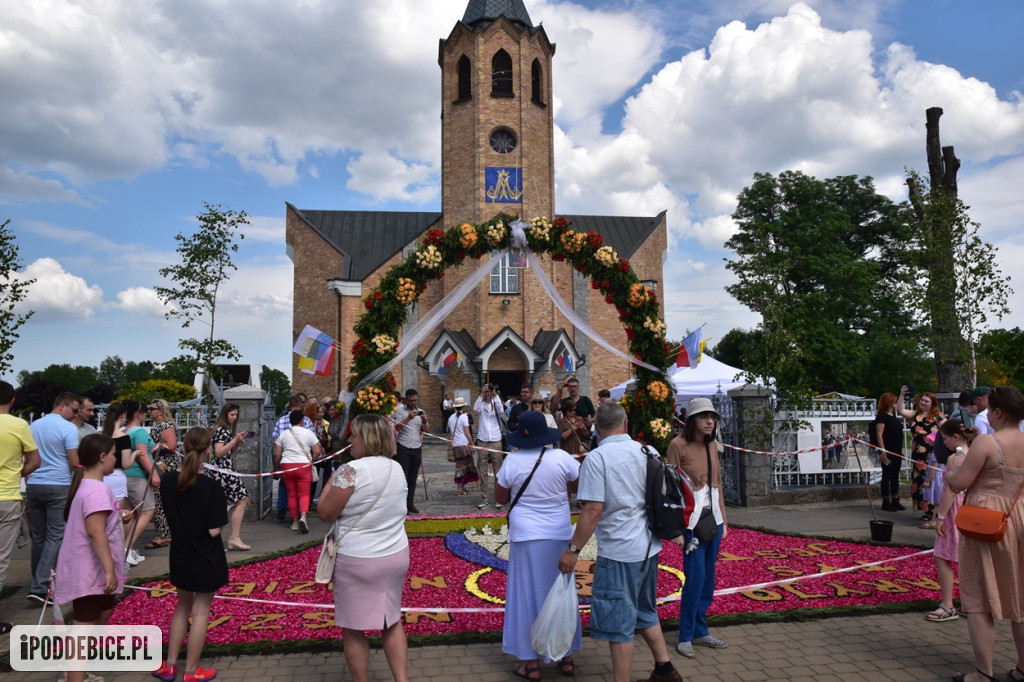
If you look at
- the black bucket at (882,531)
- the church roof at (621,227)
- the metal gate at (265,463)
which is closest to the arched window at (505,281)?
the church roof at (621,227)

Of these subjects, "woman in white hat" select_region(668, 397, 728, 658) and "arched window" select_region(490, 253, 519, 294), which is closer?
"woman in white hat" select_region(668, 397, 728, 658)

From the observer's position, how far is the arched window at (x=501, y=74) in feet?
85.1

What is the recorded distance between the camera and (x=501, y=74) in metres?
26.0

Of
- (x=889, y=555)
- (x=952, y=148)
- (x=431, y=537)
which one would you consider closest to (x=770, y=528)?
(x=889, y=555)

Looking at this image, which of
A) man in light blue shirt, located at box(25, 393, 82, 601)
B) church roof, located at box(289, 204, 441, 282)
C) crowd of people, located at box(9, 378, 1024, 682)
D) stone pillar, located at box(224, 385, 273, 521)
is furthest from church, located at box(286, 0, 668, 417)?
crowd of people, located at box(9, 378, 1024, 682)

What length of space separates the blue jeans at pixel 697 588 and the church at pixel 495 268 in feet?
62.3

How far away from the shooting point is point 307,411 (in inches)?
416

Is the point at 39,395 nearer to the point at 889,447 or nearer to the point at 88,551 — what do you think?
the point at 88,551

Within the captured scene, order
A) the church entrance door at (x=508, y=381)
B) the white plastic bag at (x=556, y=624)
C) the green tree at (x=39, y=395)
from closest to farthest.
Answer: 1. the white plastic bag at (x=556, y=624)
2. the green tree at (x=39, y=395)
3. the church entrance door at (x=508, y=381)

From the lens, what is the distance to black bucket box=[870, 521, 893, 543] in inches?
322

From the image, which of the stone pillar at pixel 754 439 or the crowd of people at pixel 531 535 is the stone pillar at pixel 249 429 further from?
the stone pillar at pixel 754 439

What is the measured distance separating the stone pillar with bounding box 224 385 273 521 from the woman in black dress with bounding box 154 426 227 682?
250 inches

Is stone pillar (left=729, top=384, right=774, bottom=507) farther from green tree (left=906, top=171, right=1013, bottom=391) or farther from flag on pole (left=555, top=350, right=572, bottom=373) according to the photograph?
flag on pole (left=555, top=350, right=572, bottom=373)

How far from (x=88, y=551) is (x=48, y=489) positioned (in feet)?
7.98
